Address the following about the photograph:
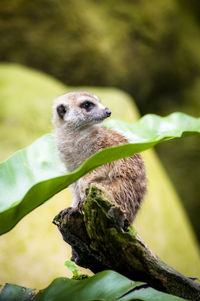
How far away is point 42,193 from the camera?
1.35 m

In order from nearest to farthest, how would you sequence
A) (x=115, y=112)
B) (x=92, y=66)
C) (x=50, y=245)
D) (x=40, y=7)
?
(x=50, y=245) < (x=115, y=112) < (x=40, y=7) < (x=92, y=66)

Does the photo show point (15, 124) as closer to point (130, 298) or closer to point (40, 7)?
point (40, 7)

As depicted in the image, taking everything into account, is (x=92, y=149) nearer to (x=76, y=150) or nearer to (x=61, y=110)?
(x=76, y=150)

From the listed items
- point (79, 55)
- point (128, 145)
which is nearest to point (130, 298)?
point (128, 145)

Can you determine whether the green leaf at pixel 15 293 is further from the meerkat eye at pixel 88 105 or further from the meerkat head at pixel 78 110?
the meerkat eye at pixel 88 105

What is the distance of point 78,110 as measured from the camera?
2.50 m

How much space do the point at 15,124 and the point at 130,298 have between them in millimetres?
2909

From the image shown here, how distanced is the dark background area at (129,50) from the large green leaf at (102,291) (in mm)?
4306

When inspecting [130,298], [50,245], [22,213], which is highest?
[50,245]

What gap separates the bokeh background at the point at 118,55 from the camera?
512 centimetres

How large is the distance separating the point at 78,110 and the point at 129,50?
352 cm

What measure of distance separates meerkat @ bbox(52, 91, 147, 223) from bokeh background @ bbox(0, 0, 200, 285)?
1.87 meters

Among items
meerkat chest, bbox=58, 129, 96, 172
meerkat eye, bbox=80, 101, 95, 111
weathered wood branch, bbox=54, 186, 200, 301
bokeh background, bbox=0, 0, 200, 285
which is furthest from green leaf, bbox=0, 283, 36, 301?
bokeh background, bbox=0, 0, 200, 285

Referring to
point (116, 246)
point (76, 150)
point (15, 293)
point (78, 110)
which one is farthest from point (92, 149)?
point (15, 293)
